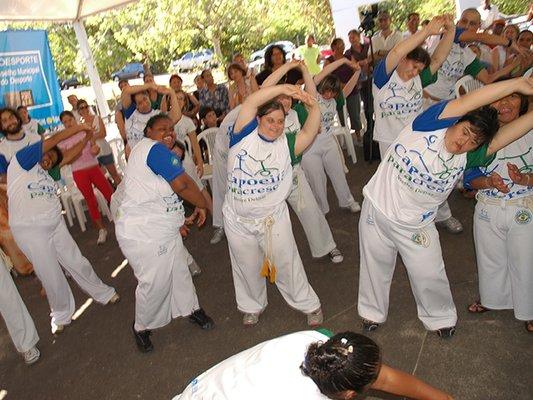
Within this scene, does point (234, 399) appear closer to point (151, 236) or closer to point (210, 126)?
point (151, 236)

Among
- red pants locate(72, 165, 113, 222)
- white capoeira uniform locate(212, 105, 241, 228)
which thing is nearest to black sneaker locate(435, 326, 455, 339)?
white capoeira uniform locate(212, 105, 241, 228)

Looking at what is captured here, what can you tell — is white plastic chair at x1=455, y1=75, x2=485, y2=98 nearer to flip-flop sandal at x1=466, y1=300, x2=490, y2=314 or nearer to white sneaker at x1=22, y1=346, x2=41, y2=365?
flip-flop sandal at x1=466, y1=300, x2=490, y2=314

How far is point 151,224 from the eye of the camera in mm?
3418

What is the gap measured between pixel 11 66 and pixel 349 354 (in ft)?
27.2

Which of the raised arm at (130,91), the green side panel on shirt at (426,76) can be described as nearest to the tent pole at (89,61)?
the raised arm at (130,91)

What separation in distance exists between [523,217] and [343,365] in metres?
1.94

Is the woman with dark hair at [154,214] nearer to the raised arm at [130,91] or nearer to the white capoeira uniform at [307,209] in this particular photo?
the white capoeira uniform at [307,209]

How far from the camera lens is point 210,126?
23.5ft

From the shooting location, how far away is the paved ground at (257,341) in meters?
2.95

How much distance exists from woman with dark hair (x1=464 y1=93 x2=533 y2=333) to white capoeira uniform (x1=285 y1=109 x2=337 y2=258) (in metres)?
1.58

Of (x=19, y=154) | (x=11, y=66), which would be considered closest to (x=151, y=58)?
(x=11, y=66)

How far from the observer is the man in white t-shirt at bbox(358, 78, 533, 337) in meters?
2.58

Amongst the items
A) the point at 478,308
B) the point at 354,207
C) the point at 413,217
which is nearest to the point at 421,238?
the point at 413,217

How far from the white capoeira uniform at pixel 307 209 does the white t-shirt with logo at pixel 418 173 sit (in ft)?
4.56
